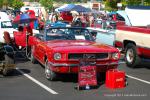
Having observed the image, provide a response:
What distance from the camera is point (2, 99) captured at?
8.25m

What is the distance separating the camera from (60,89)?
30.5 feet

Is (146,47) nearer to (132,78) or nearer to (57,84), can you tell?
(132,78)

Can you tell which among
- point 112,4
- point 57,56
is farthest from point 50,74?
point 112,4

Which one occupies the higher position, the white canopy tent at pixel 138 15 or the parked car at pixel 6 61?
the white canopy tent at pixel 138 15

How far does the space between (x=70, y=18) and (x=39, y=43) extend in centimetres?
2485

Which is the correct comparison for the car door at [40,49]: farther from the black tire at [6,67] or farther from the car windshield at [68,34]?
the black tire at [6,67]

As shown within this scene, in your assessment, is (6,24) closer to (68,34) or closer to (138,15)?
(138,15)

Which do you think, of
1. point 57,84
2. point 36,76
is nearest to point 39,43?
point 36,76

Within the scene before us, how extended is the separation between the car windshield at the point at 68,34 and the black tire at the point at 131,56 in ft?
6.02

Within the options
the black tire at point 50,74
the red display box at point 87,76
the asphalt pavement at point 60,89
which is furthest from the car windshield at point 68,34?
the red display box at point 87,76

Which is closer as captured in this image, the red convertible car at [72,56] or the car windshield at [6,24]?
the red convertible car at [72,56]

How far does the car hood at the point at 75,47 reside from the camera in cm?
973

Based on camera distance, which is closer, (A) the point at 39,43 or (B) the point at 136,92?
(B) the point at 136,92

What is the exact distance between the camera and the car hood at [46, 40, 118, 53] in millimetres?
9727
